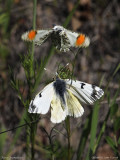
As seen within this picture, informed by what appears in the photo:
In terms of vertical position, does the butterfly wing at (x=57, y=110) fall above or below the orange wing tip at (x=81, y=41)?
below

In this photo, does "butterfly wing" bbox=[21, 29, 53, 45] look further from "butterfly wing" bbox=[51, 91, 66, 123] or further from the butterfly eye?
"butterfly wing" bbox=[51, 91, 66, 123]

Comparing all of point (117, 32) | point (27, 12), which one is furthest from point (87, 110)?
point (27, 12)

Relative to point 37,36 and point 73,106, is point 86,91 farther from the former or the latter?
point 37,36

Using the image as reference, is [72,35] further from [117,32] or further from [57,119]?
[117,32]

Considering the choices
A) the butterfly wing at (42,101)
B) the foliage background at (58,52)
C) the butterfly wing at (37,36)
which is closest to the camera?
the butterfly wing at (42,101)

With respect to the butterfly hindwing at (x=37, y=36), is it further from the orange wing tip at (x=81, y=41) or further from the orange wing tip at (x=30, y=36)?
the orange wing tip at (x=81, y=41)

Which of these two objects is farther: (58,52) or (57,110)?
(58,52)

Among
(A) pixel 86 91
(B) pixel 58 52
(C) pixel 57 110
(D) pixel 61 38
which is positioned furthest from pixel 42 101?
(B) pixel 58 52

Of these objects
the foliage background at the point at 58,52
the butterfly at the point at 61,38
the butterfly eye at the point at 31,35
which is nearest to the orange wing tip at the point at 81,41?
the butterfly at the point at 61,38
